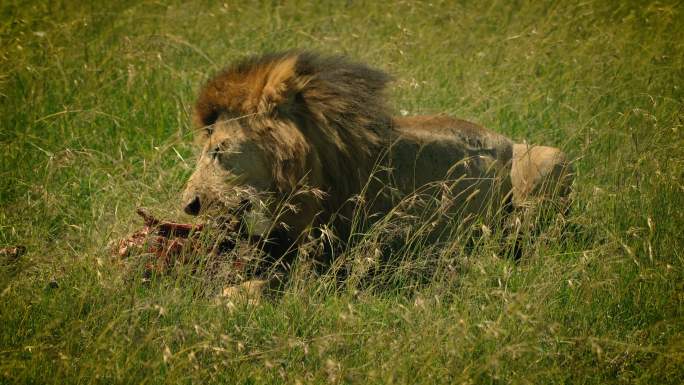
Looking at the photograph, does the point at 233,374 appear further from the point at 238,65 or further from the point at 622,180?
the point at 622,180

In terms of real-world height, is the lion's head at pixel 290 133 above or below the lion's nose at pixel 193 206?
above

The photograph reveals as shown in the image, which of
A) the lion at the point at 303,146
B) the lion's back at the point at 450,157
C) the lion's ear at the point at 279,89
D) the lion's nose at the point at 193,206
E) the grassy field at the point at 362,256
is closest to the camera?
the grassy field at the point at 362,256

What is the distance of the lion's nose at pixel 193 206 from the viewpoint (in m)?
4.11

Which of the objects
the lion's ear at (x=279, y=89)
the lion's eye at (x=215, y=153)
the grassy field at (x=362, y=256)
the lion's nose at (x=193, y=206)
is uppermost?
the lion's ear at (x=279, y=89)

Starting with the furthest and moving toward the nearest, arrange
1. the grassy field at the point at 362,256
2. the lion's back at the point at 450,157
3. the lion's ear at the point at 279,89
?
the lion's back at the point at 450,157 < the lion's ear at the point at 279,89 < the grassy field at the point at 362,256

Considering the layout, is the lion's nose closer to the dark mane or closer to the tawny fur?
the tawny fur

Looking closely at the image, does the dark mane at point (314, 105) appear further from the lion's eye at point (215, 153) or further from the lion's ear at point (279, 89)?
the lion's eye at point (215, 153)

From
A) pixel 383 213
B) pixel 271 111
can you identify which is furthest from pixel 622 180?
pixel 271 111

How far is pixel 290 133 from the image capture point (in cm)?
436

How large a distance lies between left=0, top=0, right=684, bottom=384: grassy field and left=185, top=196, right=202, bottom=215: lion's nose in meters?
0.12

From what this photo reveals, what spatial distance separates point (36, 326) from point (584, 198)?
3.04 metres

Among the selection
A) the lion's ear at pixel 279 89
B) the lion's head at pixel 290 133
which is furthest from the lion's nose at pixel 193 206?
the lion's ear at pixel 279 89

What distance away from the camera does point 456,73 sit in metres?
7.19

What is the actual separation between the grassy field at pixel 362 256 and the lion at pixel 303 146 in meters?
0.26
